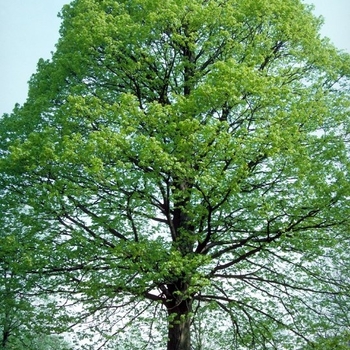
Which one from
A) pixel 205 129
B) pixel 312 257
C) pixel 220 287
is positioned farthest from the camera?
pixel 220 287

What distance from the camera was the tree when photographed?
838cm

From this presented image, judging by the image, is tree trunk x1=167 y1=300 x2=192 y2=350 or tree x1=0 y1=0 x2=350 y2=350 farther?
tree trunk x1=167 y1=300 x2=192 y2=350

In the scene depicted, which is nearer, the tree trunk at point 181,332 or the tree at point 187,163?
the tree at point 187,163

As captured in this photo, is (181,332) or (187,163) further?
(181,332)

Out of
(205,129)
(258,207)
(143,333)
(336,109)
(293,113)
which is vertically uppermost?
(336,109)

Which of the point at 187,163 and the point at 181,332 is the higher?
the point at 187,163

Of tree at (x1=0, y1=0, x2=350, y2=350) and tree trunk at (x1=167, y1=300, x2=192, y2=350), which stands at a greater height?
tree at (x1=0, y1=0, x2=350, y2=350)

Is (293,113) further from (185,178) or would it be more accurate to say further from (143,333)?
(143,333)

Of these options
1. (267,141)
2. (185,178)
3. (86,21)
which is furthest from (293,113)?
(86,21)

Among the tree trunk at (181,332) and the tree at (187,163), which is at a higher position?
the tree at (187,163)

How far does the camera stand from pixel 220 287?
→ 1202 cm

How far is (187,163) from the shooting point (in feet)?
27.3

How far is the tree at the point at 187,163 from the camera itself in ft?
27.5

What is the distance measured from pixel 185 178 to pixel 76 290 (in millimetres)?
3832
